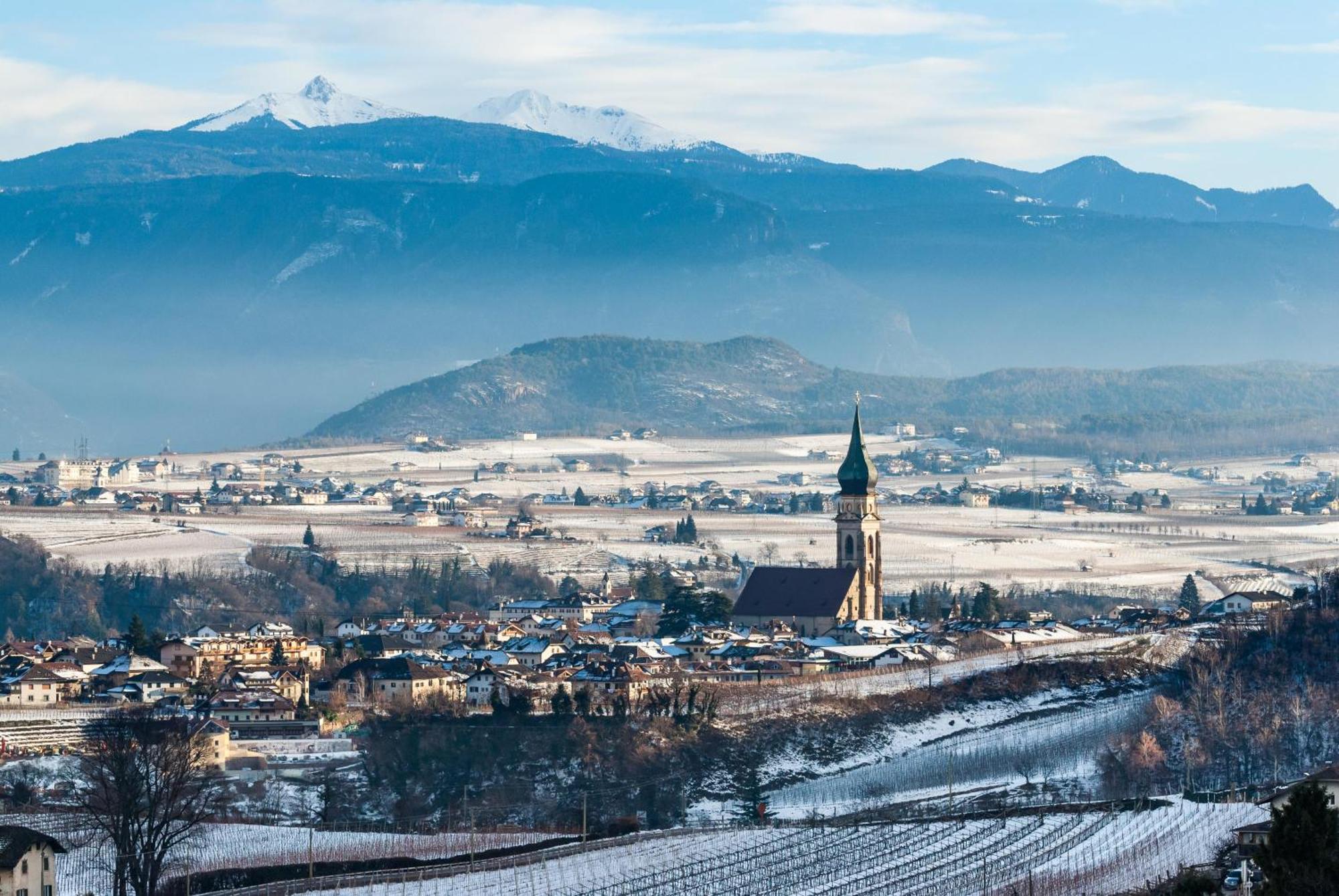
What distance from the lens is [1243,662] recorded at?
101 meters

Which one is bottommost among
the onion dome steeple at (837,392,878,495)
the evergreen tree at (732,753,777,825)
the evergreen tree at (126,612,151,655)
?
the evergreen tree at (732,753,777,825)

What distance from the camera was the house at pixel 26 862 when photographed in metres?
63.2

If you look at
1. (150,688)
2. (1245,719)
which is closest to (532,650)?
(150,688)

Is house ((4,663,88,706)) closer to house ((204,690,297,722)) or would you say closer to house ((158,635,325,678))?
house ((158,635,325,678))

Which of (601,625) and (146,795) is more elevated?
(146,795)

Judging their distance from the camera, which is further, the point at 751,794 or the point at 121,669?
the point at 121,669

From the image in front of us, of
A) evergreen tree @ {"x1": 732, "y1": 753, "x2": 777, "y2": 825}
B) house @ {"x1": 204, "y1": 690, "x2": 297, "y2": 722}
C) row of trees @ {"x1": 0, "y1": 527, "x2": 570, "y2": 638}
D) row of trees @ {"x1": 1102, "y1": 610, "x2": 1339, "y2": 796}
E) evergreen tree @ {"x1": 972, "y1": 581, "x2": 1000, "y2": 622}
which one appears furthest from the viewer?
row of trees @ {"x1": 0, "y1": 527, "x2": 570, "y2": 638}

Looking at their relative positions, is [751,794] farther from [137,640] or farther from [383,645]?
[383,645]

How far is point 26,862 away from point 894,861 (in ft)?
61.2

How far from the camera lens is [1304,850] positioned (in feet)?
155

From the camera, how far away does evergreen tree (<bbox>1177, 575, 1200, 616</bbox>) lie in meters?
134

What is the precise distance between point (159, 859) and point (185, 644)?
42.3m

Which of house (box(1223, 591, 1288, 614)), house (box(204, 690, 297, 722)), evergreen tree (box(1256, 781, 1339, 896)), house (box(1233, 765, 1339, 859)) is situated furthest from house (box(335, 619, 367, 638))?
evergreen tree (box(1256, 781, 1339, 896))

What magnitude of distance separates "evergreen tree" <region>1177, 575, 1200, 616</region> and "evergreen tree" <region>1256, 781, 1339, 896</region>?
83.8 m
